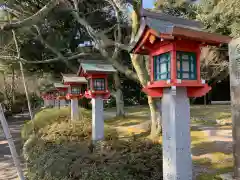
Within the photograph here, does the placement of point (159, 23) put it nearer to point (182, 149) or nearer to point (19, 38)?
point (182, 149)

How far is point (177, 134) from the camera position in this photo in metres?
3.72

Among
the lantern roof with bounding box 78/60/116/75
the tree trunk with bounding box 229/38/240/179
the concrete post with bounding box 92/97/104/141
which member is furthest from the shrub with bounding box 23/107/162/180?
the lantern roof with bounding box 78/60/116/75

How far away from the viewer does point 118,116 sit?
1570 centimetres

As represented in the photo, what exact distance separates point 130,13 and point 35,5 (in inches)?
303

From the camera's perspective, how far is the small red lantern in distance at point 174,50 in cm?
346

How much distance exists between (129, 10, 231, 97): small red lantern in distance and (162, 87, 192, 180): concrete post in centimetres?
19

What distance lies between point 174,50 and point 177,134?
130 centimetres

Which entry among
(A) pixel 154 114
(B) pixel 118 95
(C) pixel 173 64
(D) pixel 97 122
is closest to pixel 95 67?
(D) pixel 97 122

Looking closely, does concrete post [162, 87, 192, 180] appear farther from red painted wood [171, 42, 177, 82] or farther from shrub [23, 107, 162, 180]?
shrub [23, 107, 162, 180]

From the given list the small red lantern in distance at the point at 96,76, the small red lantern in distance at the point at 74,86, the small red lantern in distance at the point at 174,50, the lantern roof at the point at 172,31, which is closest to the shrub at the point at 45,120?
the small red lantern in distance at the point at 74,86

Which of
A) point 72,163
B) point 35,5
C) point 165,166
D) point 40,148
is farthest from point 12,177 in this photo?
point 35,5

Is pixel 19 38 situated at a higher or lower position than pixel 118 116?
higher

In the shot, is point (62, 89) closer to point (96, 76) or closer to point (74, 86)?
point (74, 86)

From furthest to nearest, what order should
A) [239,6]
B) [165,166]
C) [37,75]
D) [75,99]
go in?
1. [37,75]
2. [75,99]
3. [239,6]
4. [165,166]
